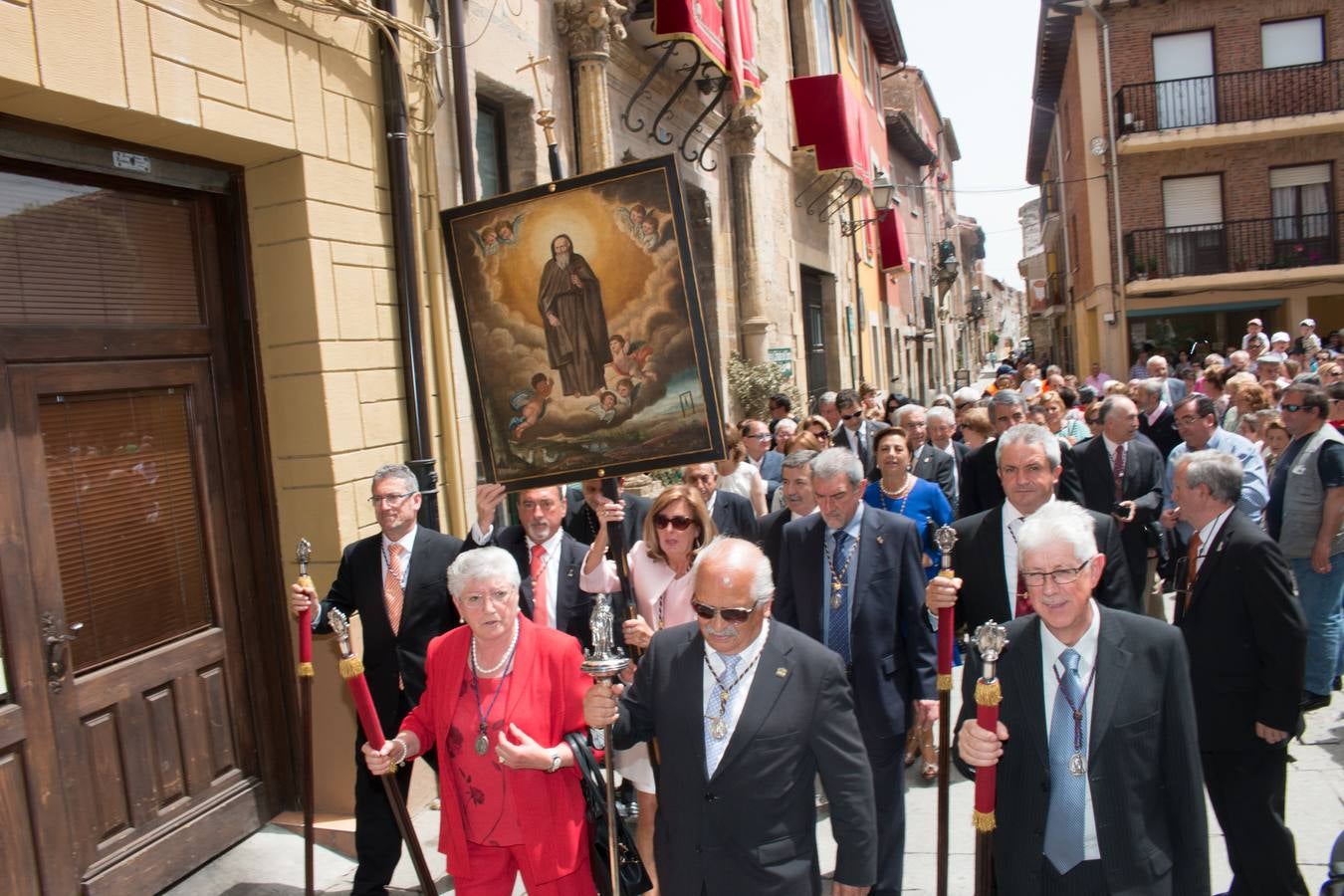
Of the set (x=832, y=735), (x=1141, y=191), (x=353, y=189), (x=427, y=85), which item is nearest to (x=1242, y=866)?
(x=832, y=735)

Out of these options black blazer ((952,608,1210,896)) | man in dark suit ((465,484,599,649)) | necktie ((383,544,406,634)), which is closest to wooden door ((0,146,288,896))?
necktie ((383,544,406,634))

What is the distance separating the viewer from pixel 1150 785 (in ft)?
9.96

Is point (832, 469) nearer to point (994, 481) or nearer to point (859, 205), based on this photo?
point (994, 481)

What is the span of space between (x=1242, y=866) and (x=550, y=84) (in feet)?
24.0

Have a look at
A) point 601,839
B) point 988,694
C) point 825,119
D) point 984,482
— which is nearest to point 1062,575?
point 988,694

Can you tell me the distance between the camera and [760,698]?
10.7 feet

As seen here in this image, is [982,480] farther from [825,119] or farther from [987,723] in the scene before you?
[825,119]

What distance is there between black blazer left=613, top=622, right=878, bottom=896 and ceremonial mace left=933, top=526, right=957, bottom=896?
93 centimetres

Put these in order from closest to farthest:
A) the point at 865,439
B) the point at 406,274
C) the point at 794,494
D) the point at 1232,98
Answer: the point at 794,494 → the point at 406,274 → the point at 865,439 → the point at 1232,98

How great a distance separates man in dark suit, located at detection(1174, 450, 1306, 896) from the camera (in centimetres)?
389

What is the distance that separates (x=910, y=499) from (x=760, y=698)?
11.0 feet

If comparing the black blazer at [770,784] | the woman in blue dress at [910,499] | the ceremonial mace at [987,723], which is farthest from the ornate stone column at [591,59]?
the ceremonial mace at [987,723]

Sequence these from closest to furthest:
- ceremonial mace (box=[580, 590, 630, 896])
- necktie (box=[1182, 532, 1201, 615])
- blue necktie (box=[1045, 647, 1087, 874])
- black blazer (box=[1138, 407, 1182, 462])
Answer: blue necktie (box=[1045, 647, 1087, 874]), ceremonial mace (box=[580, 590, 630, 896]), necktie (box=[1182, 532, 1201, 615]), black blazer (box=[1138, 407, 1182, 462])

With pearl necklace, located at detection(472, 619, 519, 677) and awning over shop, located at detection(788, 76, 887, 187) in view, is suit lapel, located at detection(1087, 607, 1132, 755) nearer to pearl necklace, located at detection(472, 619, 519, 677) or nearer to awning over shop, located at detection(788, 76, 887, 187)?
pearl necklace, located at detection(472, 619, 519, 677)
